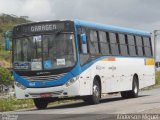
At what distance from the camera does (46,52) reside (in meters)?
22.8

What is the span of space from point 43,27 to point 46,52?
3.45ft

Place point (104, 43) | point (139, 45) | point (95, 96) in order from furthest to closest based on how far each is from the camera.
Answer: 1. point (139, 45)
2. point (104, 43)
3. point (95, 96)

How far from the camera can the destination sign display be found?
22875 mm

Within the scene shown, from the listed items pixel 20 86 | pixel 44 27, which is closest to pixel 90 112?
pixel 20 86

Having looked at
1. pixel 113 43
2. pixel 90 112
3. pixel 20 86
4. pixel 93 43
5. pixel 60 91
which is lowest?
pixel 90 112

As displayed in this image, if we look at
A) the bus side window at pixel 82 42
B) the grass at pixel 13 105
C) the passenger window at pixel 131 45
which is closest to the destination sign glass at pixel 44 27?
the bus side window at pixel 82 42

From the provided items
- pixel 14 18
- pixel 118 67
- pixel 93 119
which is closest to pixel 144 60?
pixel 118 67

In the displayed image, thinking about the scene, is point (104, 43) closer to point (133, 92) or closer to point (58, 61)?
point (58, 61)

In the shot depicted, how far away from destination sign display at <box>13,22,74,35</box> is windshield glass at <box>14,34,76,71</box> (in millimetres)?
241

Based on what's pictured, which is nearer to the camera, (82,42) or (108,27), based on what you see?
(82,42)

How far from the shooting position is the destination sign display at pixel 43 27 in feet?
75.0

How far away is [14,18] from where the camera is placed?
171125 millimetres

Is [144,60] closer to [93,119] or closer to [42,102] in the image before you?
[42,102]

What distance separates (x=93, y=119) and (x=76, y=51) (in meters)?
6.73
